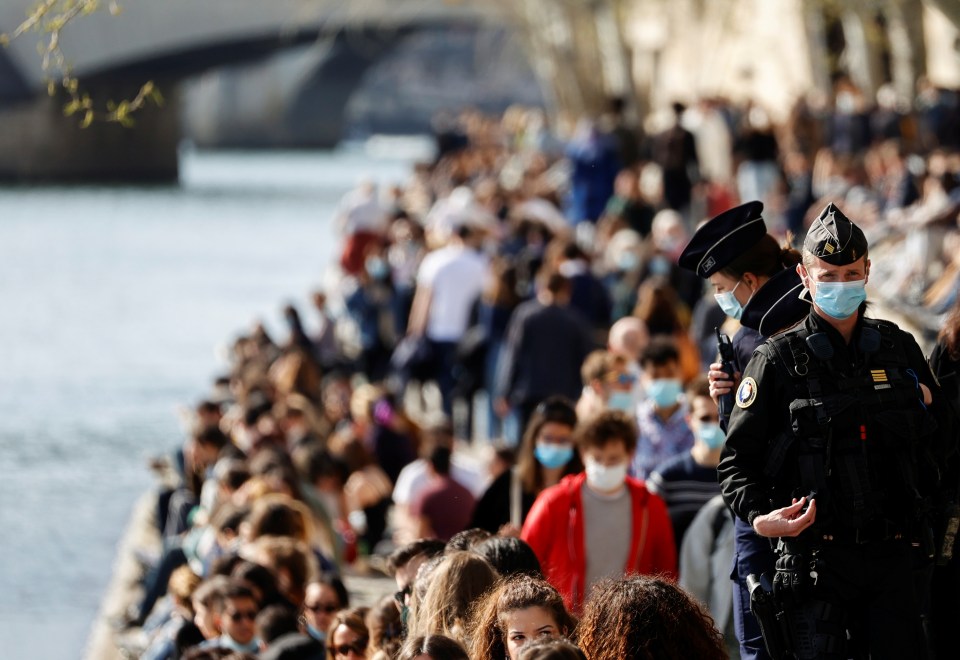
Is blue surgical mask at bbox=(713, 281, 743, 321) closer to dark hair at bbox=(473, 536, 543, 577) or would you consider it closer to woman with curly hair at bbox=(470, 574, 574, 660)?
dark hair at bbox=(473, 536, 543, 577)

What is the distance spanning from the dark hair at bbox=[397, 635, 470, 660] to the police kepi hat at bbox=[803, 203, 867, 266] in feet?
5.02

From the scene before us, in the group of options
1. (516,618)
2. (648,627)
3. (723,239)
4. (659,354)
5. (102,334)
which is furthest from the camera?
(102,334)

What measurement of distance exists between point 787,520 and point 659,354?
3720 mm

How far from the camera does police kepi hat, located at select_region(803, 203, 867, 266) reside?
18.0ft

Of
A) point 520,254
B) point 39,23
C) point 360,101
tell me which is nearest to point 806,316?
point 39,23

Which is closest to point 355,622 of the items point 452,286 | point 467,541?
point 467,541

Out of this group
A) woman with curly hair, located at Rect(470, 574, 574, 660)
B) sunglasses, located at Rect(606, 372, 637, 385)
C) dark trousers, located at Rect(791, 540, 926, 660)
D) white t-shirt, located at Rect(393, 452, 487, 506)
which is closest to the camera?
woman with curly hair, located at Rect(470, 574, 574, 660)

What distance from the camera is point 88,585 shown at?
15.8 meters

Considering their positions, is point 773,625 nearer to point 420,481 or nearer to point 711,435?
point 711,435

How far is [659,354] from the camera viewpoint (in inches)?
361

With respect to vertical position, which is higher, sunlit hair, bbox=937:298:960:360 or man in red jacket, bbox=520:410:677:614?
sunlit hair, bbox=937:298:960:360

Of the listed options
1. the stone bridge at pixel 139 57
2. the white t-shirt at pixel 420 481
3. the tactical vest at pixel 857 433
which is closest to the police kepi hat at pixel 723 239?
the tactical vest at pixel 857 433

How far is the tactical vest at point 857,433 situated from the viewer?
5.46m

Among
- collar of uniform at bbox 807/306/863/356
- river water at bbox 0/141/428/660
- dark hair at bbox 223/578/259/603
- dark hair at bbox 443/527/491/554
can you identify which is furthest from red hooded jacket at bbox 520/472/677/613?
river water at bbox 0/141/428/660
